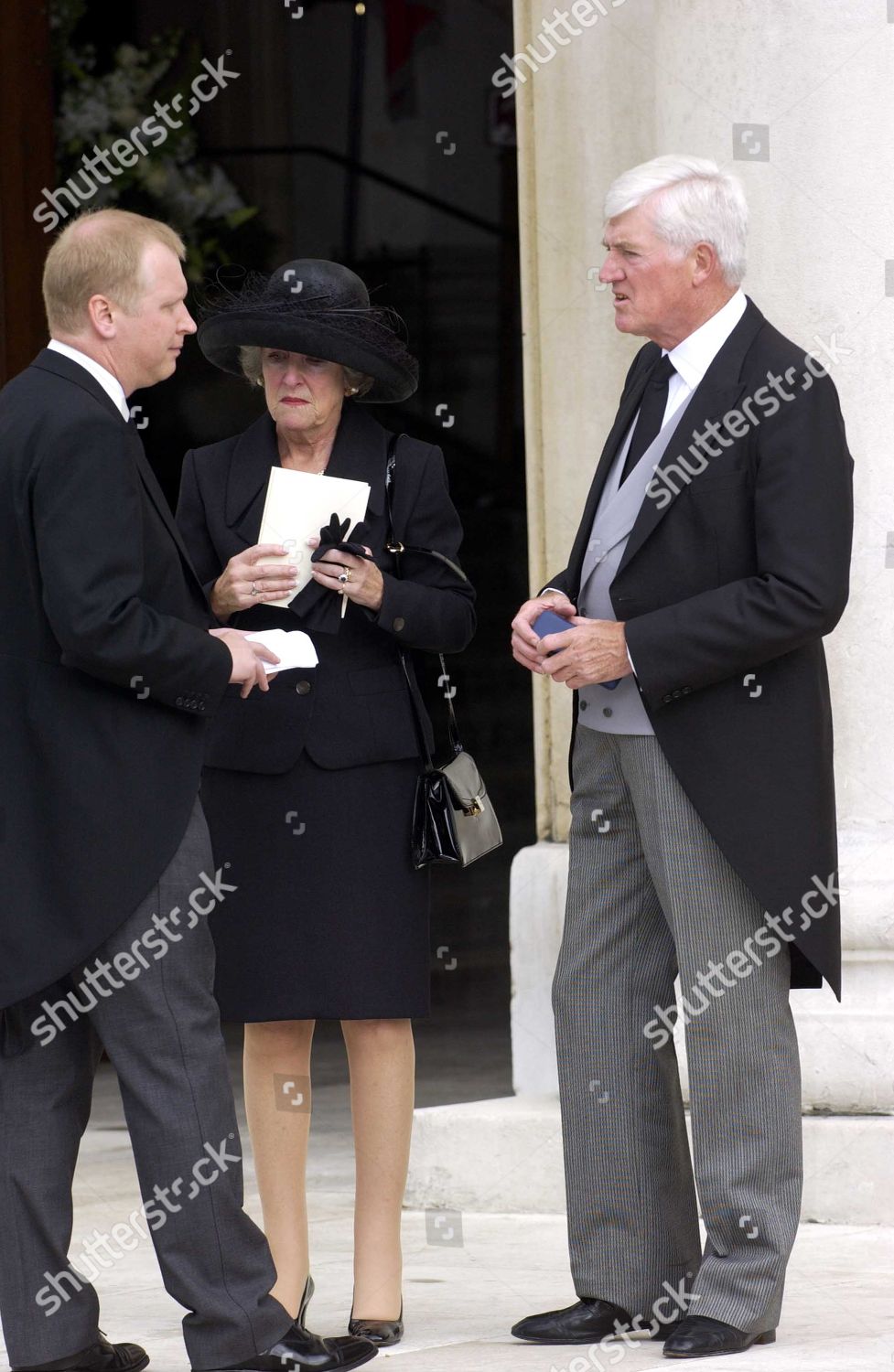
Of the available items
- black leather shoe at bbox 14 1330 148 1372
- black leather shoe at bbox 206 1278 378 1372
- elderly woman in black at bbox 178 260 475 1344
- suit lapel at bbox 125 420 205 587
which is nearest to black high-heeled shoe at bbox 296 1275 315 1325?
elderly woman in black at bbox 178 260 475 1344

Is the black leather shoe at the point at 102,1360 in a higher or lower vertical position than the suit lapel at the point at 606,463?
lower

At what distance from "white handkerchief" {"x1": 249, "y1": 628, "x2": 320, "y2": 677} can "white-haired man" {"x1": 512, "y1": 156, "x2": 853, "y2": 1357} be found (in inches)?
14.7

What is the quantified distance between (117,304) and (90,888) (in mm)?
884

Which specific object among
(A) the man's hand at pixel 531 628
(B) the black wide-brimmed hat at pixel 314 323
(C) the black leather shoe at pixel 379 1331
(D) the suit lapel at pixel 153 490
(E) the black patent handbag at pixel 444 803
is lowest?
(C) the black leather shoe at pixel 379 1331

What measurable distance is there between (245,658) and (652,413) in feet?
2.85

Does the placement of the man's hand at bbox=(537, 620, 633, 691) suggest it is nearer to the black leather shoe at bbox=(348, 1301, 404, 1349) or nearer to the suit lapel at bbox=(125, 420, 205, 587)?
the suit lapel at bbox=(125, 420, 205, 587)

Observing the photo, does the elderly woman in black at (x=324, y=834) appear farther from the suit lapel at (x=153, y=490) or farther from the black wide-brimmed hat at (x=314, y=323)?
the suit lapel at (x=153, y=490)

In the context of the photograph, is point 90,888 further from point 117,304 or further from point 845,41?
point 845,41

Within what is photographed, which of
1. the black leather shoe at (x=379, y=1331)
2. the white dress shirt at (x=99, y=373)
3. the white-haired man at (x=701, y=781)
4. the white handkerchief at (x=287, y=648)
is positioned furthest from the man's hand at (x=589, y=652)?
the black leather shoe at (x=379, y=1331)

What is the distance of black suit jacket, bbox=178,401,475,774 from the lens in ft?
12.2

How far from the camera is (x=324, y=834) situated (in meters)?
3.74

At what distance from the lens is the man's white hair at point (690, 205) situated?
3.52 metres

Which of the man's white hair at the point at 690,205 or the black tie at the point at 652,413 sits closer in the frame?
the man's white hair at the point at 690,205

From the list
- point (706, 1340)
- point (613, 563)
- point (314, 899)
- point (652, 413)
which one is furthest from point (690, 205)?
point (706, 1340)
